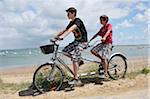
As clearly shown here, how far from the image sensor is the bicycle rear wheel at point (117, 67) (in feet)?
32.8

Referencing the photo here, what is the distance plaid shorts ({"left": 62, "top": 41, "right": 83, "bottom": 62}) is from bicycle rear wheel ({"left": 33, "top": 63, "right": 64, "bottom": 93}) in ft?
1.62

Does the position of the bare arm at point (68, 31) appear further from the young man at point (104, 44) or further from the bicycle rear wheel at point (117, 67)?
the bicycle rear wheel at point (117, 67)

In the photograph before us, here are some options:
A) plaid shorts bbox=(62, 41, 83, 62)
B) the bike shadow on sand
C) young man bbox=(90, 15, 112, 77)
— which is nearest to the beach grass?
the bike shadow on sand

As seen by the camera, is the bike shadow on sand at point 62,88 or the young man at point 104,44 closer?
the bike shadow on sand at point 62,88

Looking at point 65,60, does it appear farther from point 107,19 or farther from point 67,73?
point 107,19

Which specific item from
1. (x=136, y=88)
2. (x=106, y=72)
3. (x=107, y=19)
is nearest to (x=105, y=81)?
(x=106, y=72)

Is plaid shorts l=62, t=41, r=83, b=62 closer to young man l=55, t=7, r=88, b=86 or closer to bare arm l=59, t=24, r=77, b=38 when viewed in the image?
young man l=55, t=7, r=88, b=86

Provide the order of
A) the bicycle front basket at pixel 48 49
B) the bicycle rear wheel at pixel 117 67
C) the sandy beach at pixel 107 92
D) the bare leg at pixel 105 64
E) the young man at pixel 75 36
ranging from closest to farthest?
1. the sandy beach at pixel 107 92
2. the bicycle front basket at pixel 48 49
3. the young man at pixel 75 36
4. the bare leg at pixel 105 64
5. the bicycle rear wheel at pixel 117 67

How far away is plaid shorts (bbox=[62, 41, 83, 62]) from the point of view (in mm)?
9102

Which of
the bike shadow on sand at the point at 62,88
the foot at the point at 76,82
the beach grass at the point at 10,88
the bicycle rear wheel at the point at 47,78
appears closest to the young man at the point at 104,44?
the bike shadow on sand at the point at 62,88

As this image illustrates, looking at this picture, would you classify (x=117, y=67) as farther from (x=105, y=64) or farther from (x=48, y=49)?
(x=48, y=49)

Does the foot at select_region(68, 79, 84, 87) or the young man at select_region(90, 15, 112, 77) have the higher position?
the young man at select_region(90, 15, 112, 77)

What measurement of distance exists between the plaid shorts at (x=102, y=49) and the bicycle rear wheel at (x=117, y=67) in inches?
15.4

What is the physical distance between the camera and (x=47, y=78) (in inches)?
354
